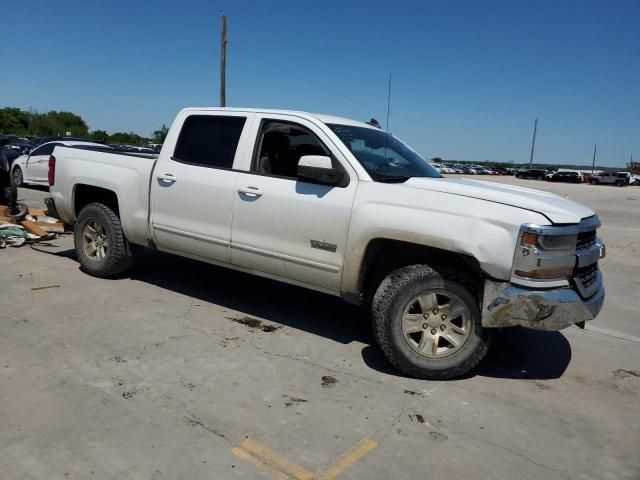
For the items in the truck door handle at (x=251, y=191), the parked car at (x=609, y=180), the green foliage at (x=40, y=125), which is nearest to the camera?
the truck door handle at (x=251, y=191)

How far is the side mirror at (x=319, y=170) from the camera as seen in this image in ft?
14.0

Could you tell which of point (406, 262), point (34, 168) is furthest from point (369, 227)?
point (34, 168)

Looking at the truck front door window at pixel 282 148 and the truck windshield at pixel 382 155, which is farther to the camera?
the truck front door window at pixel 282 148

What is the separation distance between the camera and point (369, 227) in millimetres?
4109

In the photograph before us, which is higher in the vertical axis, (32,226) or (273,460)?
(32,226)

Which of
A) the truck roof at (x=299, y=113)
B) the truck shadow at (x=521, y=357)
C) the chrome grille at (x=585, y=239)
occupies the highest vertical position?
the truck roof at (x=299, y=113)

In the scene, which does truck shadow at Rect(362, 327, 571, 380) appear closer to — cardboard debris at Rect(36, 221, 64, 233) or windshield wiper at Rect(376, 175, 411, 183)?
windshield wiper at Rect(376, 175, 411, 183)

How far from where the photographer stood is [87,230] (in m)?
6.20

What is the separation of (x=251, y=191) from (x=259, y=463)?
251cm

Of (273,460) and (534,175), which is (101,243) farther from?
(534,175)

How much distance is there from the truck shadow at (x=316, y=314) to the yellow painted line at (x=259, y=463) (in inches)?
58.6

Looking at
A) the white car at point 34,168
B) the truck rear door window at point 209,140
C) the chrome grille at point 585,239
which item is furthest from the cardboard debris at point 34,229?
the white car at point 34,168

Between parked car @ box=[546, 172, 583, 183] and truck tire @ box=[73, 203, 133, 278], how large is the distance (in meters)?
63.0

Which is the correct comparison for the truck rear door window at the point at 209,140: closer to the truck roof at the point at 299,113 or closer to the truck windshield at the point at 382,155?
the truck roof at the point at 299,113
